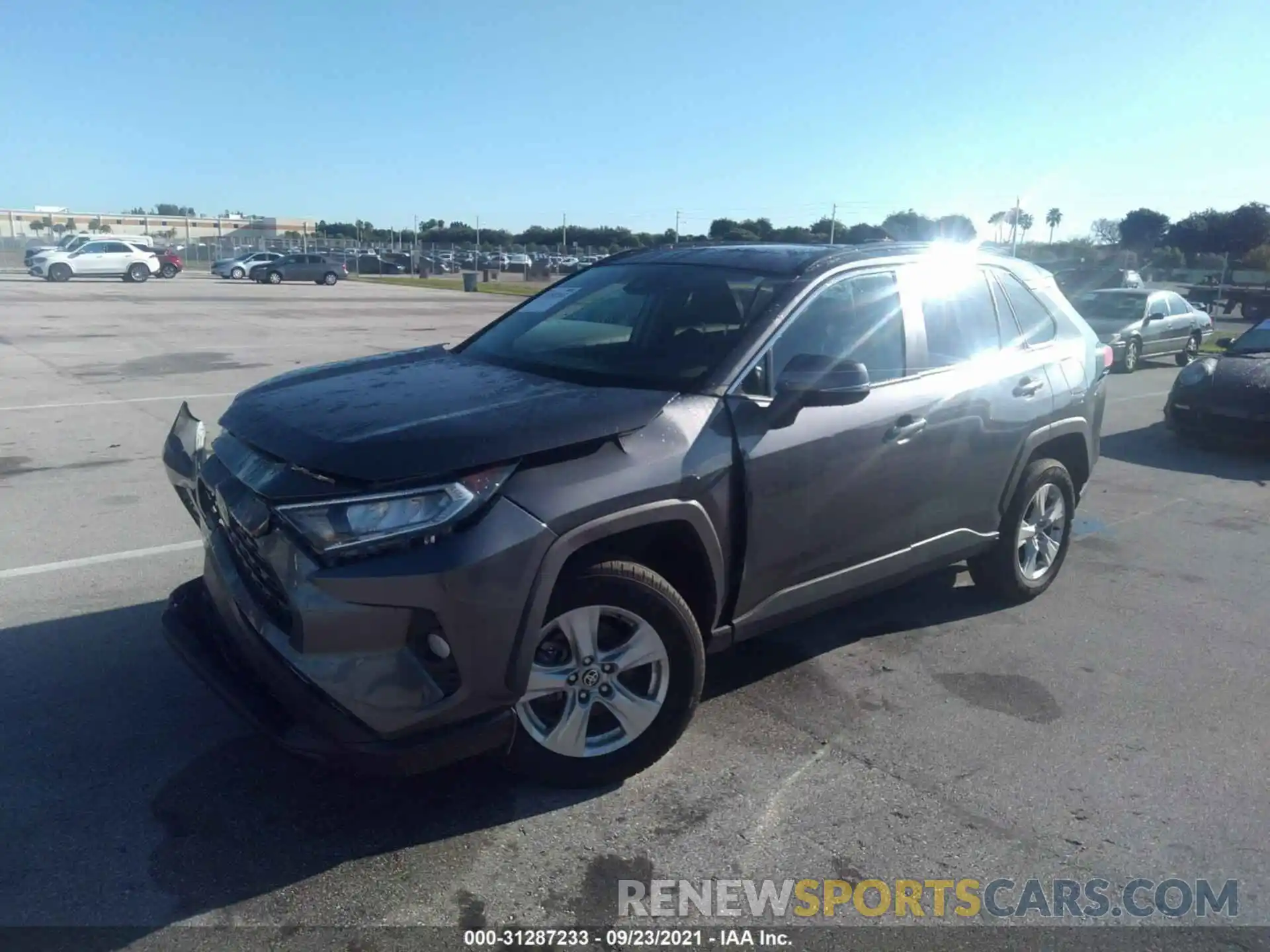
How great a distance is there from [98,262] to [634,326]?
137ft

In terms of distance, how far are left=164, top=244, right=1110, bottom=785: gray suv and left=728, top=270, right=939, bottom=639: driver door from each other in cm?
1

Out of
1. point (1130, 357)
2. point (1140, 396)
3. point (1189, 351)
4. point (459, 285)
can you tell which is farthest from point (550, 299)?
point (459, 285)

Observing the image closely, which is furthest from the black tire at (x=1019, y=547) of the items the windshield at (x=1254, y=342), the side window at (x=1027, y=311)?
the windshield at (x=1254, y=342)

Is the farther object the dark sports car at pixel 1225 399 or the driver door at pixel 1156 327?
the driver door at pixel 1156 327

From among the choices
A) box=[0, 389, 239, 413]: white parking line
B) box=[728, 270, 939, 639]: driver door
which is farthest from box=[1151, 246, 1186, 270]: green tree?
box=[728, 270, 939, 639]: driver door

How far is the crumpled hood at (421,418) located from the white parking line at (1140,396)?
1182 cm

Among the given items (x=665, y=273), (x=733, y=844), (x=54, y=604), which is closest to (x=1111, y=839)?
(x=733, y=844)

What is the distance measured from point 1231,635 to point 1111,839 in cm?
241

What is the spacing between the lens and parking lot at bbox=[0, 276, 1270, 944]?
303cm

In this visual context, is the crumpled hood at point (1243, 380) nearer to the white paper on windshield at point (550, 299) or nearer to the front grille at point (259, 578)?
the white paper on windshield at point (550, 299)

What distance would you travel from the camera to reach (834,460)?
4.00 metres

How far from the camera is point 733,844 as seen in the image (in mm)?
3258

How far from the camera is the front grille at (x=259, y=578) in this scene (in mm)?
3092

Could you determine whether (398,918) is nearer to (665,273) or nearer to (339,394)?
(339,394)
